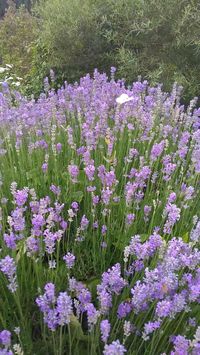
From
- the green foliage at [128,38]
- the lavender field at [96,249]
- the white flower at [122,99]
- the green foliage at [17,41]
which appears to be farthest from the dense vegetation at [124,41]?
the green foliage at [17,41]

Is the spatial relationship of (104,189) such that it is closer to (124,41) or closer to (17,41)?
(124,41)

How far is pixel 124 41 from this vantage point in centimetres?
514

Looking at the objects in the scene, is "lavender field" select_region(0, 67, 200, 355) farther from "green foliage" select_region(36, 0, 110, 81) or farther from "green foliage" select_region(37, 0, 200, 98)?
"green foliage" select_region(36, 0, 110, 81)

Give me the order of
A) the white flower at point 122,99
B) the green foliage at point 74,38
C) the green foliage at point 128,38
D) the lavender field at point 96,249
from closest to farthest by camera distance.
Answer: the lavender field at point 96,249 → the white flower at point 122,99 → the green foliage at point 128,38 → the green foliage at point 74,38

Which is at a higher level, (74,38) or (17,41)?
(17,41)

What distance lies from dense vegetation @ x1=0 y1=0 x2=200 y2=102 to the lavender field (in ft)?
5.10

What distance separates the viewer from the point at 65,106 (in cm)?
346

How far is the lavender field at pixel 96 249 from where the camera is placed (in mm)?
1303

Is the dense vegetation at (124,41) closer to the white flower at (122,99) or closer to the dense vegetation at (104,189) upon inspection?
the dense vegetation at (104,189)

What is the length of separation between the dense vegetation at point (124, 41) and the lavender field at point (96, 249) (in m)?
1.55

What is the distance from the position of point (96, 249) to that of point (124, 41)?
3.69m

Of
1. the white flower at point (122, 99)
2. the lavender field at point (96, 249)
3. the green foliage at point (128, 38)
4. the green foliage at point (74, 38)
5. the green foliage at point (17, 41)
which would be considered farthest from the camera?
the green foliage at point (17, 41)

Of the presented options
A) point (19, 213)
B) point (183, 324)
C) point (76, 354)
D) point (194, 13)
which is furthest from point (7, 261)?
point (194, 13)

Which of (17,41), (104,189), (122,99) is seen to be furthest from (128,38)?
(17,41)
